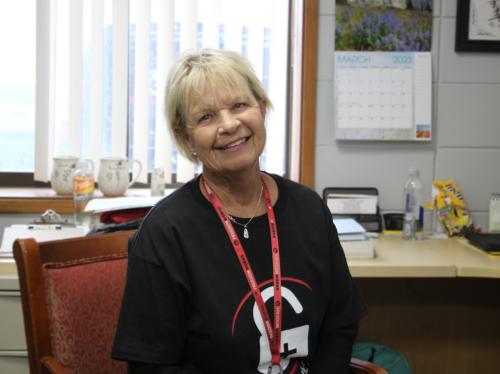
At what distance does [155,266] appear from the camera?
4.40 ft

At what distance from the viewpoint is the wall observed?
260 cm

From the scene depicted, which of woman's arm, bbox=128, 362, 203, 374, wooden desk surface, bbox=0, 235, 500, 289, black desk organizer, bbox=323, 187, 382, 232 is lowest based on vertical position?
woman's arm, bbox=128, 362, 203, 374

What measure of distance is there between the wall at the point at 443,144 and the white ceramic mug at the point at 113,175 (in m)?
0.78

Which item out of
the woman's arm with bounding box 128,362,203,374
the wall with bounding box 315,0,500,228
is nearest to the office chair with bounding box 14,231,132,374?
the woman's arm with bounding box 128,362,203,374

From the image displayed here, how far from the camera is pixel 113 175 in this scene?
260 cm

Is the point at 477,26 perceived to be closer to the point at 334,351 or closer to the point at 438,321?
the point at 438,321

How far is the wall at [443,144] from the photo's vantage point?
260cm

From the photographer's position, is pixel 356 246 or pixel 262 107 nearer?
pixel 262 107

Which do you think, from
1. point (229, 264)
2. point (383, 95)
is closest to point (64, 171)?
point (383, 95)

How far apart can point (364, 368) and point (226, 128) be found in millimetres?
634

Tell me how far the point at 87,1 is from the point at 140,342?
1.73 metres

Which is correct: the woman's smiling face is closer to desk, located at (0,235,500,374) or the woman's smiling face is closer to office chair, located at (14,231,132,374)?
office chair, located at (14,231,132,374)

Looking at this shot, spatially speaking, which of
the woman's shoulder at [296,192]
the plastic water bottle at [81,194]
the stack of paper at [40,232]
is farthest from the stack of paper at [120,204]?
the woman's shoulder at [296,192]

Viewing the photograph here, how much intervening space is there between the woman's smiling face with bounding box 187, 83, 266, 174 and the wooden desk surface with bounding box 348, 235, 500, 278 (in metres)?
0.75
